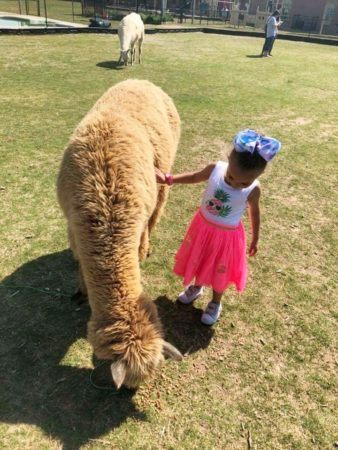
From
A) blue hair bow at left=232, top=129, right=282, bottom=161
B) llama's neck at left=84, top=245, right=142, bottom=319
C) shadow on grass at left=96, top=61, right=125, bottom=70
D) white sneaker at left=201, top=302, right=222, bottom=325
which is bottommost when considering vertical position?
white sneaker at left=201, top=302, right=222, bottom=325

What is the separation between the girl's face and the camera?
9.77 ft

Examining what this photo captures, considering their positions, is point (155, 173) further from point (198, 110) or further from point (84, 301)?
point (198, 110)

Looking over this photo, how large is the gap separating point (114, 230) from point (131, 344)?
0.80 metres

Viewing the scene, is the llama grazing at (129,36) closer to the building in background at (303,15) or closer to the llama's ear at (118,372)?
the llama's ear at (118,372)

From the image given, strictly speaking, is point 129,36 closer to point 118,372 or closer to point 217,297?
point 217,297

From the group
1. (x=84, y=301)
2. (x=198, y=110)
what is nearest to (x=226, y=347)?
(x=84, y=301)

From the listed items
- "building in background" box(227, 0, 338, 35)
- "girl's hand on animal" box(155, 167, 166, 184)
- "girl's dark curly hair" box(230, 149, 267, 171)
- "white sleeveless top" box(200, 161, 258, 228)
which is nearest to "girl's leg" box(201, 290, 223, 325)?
"white sleeveless top" box(200, 161, 258, 228)

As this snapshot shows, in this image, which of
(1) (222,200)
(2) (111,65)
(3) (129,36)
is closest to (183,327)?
(1) (222,200)

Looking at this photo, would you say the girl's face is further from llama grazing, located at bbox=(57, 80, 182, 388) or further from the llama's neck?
the llama's neck

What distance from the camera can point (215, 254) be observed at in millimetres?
3502

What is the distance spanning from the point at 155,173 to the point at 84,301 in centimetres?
149

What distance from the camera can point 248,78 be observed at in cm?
1412

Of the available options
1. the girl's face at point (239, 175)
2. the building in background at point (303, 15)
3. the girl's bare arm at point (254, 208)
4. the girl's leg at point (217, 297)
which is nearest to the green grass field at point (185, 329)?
the girl's leg at point (217, 297)

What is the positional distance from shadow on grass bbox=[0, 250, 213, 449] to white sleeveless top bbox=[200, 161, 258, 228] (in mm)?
1095
